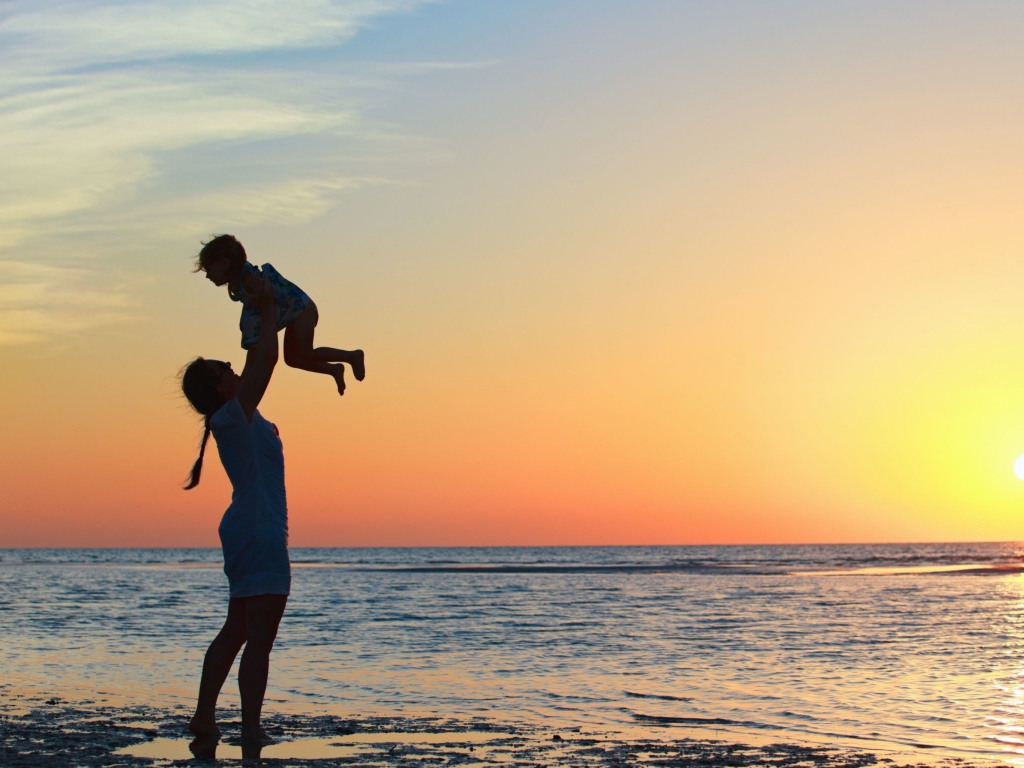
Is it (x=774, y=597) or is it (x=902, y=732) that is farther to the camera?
(x=774, y=597)

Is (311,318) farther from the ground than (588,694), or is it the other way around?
(311,318)

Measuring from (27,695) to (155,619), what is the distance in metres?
9.64

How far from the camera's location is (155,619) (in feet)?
59.5

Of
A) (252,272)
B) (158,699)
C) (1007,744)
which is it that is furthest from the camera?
(158,699)

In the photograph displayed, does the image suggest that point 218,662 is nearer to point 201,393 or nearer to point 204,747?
point 204,747

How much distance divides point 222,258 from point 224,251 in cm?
3

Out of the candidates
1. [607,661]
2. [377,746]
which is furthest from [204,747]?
[607,661]

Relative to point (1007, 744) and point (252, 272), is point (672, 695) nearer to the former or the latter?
point (1007, 744)

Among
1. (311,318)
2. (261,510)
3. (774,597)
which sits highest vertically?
(311,318)

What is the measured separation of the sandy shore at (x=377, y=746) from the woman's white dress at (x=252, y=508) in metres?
0.90

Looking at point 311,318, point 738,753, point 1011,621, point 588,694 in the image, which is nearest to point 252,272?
point 311,318

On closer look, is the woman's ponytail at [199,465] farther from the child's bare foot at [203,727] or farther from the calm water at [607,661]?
the calm water at [607,661]

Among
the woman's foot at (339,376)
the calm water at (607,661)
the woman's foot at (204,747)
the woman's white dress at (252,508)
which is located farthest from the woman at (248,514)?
the calm water at (607,661)

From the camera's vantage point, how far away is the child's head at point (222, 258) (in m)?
5.02
